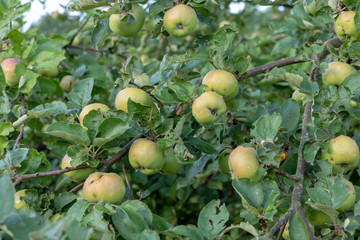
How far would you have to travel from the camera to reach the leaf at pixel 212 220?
971 millimetres

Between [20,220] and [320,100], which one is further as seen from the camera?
[320,100]

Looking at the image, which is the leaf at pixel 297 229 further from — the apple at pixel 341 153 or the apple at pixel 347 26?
the apple at pixel 347 26

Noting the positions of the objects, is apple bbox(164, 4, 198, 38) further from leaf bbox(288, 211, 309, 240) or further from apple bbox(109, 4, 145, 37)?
leaf bbox(288, 211, 309, 240)

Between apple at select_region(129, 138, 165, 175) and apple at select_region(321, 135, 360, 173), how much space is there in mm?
440

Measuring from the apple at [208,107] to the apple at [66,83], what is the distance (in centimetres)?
97

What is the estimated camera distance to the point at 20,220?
2.53 feet

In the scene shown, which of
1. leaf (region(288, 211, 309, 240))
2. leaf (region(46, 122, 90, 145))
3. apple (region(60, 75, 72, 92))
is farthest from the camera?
apple (region(60, 75, 72, 92))

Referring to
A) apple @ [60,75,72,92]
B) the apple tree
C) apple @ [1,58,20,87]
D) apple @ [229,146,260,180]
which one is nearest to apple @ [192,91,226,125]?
the apple tree

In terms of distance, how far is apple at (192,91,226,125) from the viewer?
104cm

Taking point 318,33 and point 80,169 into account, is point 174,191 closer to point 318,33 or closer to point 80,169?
point 80,169

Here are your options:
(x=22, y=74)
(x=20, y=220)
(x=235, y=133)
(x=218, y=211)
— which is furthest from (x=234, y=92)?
(x=22, y=74)

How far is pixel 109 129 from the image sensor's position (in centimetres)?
107

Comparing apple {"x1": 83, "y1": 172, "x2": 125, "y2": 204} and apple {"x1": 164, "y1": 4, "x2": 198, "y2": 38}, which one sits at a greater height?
apple {"x1": 164, "y1": 4, "x2": 198, "y2": 38}

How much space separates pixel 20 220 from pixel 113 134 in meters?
0.35
